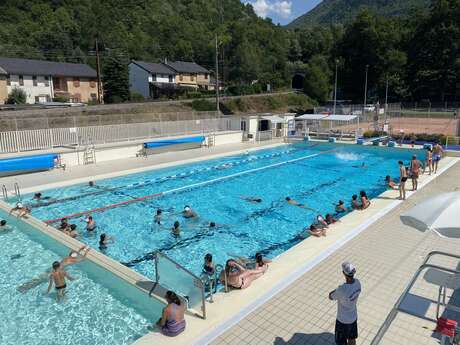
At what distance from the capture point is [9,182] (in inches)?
599

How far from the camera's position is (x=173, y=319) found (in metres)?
5.37

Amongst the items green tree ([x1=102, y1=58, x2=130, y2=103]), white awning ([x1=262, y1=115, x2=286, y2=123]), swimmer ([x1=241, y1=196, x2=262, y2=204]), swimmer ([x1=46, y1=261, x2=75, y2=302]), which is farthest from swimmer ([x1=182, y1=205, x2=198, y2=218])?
green tree ([x1=102, y1=58, x2=130, y2=103])

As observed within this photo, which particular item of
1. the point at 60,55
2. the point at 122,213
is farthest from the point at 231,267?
the point at 60,55

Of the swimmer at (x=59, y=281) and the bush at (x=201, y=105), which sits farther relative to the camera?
the bush at (x=201, y=105)

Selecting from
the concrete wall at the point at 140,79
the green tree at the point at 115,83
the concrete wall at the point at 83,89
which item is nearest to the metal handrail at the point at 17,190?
the green tree at the point at 115,83

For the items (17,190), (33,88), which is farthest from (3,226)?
(33,88)

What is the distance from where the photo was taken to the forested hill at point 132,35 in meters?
69.8

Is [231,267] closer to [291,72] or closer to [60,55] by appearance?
[60,55]

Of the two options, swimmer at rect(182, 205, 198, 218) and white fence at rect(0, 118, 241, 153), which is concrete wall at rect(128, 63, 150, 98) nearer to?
white fence at rect(0, 118, 241, 153)

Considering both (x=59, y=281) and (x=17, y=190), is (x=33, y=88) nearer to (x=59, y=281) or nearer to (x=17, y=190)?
(x=17, y=190)

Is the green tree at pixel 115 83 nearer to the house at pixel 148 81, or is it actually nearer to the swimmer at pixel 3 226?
the house at pixel 148 81

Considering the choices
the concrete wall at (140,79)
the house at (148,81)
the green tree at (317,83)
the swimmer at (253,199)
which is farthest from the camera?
the green tree at (317,83)

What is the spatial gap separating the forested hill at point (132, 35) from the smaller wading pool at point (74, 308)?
54425 mm

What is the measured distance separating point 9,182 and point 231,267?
12.6 meters
